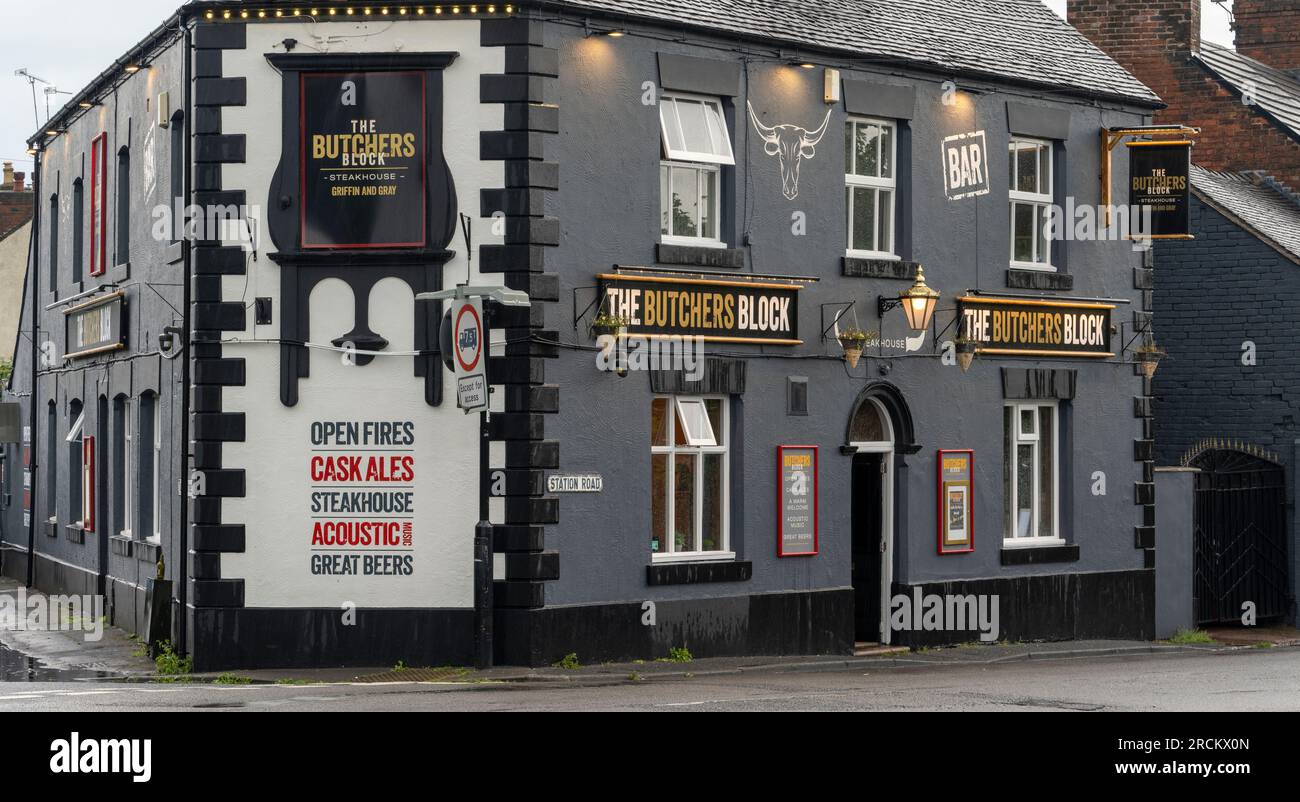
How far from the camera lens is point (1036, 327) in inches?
880

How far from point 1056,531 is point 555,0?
10017 millimetres

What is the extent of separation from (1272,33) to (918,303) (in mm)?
17441

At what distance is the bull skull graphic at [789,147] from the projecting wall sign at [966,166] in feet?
Answer: 7.04

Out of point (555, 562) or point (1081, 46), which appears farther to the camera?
point (1081, 46)

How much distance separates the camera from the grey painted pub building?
705 inches

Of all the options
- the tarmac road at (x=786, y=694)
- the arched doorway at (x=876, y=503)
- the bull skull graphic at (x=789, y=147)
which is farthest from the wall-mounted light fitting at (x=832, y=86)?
the tarmac road at (x=786, y=694)

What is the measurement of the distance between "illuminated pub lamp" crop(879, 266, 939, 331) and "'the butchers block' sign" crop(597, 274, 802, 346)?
4.63 ft

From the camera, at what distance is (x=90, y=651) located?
2055 centimetres

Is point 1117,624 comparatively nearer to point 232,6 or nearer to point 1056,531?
point 1056,531

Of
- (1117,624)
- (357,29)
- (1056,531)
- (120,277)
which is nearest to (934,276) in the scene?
(1056,531)

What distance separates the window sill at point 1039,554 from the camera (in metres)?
22.1

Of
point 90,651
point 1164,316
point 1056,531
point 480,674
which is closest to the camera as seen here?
point 480,674

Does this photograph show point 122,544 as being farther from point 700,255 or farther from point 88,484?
point 700,255

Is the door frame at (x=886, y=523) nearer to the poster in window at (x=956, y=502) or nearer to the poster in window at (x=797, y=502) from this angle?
the poster in window at (x=956, y=502)
